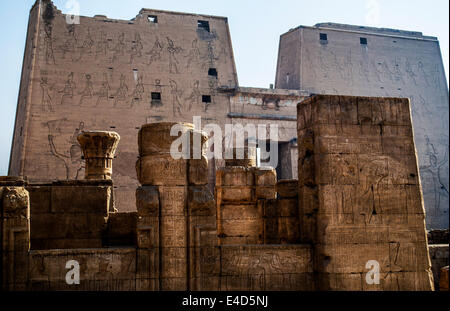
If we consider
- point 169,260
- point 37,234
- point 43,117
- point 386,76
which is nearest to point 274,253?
point 169,260

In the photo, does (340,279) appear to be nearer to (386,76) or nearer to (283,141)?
(283,141)

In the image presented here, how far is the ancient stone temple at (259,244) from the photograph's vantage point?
17.2 feet

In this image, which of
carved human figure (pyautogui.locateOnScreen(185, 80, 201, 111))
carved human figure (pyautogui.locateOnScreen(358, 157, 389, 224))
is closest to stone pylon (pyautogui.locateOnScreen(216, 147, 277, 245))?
carved human figure (pyautogui.locateOnScreen(358, 157, 389, 224))

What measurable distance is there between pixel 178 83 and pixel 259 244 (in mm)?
13317

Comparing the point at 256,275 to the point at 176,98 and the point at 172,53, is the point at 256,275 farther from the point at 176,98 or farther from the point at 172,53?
the point at 172,53

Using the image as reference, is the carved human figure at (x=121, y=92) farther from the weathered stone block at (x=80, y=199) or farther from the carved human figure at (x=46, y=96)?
the weathered stone block at (x=80, y=199)

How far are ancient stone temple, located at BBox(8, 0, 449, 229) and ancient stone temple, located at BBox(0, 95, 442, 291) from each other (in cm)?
1060

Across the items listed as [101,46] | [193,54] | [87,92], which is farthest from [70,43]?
[193,54]

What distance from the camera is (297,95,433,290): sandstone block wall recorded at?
229 inches

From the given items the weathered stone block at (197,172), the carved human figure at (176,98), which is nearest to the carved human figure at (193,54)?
the carved human figure at (176,98)

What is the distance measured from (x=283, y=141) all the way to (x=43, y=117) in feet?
29.3

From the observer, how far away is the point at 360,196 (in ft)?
19.6

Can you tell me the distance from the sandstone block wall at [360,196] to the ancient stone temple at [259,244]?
12mm
